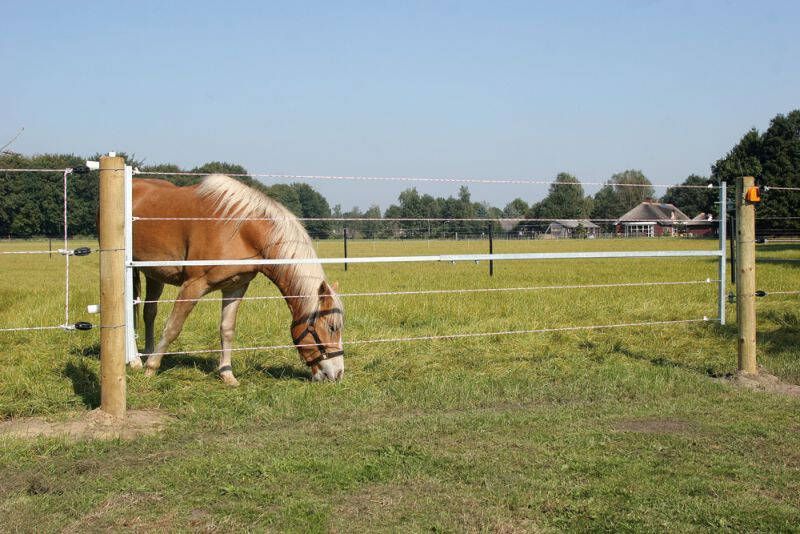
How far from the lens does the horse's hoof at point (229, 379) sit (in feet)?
18.4

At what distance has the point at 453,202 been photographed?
48.6 feet

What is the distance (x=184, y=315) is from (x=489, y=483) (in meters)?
3.39

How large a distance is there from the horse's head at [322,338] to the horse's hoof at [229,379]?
0.58 metres

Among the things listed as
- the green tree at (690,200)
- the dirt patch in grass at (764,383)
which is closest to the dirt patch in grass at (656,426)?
the dirt patch in grass at (764,383)

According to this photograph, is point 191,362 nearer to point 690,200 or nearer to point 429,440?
point 429,440

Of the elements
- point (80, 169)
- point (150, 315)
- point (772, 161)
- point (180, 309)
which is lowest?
point (150, 315)

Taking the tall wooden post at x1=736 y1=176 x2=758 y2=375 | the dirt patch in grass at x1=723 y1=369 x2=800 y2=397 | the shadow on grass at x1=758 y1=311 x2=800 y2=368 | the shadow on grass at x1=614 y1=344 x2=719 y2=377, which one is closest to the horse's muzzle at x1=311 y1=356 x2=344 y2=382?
the shadow on grass at x1=614 y1=344 x2=719 y2=377

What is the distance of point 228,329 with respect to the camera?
5887 mm

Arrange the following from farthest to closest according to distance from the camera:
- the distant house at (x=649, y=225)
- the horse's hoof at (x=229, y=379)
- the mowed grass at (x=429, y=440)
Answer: the distant house at (x=649, y=225), the horse's hoof at (x=229, y=379), the mowed grass at (x=429, y=440)

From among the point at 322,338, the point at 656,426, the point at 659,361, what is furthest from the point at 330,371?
the point at 659,361

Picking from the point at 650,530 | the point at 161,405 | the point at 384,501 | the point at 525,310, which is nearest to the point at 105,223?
the point at 161,405

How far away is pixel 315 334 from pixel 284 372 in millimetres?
603

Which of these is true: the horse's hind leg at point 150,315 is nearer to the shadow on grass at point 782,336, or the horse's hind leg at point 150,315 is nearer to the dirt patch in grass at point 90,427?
the dirt patch in grass at point 90,427

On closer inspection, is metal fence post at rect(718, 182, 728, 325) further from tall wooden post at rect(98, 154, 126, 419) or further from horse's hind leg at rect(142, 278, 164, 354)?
horse's hind leg at rect(142, 278, 164, 354)
